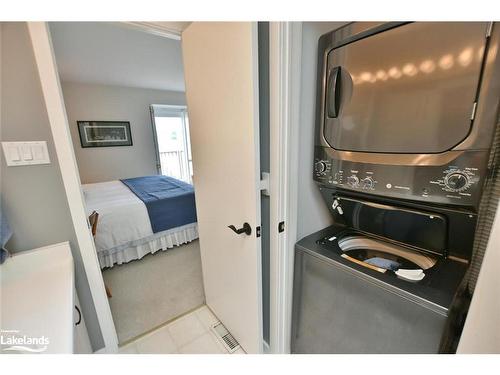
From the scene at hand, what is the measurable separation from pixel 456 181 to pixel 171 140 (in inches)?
202

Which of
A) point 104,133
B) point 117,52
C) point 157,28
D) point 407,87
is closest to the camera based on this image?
point 407,87

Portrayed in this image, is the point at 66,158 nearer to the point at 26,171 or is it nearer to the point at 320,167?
the point at 26,171

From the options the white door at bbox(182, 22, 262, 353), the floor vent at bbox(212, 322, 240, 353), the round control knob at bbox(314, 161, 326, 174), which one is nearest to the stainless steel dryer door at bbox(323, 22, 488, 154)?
the round control knob at bbox(314, 161, 326, 174)

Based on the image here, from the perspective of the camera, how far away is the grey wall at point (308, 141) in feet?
3.16

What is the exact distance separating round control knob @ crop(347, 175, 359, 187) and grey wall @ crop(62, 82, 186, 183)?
4583 mm

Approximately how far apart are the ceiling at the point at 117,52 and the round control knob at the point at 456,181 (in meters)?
1.43

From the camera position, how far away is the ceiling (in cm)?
175

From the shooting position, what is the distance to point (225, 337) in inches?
60.1

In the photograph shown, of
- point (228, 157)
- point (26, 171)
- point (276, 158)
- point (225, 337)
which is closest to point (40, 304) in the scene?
point (26, 171)

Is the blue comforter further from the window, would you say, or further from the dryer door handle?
the dryer door handle

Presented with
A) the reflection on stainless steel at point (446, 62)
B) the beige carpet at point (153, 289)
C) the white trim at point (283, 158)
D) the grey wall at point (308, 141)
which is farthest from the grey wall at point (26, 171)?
the reflection on stainless steel at point (446, 62)

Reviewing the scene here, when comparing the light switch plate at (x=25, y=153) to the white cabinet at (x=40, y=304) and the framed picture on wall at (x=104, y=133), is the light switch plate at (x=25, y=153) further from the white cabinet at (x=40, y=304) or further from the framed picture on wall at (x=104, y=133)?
the framed picture on wall at (x=104, y=133)

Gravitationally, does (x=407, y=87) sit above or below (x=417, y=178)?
above
